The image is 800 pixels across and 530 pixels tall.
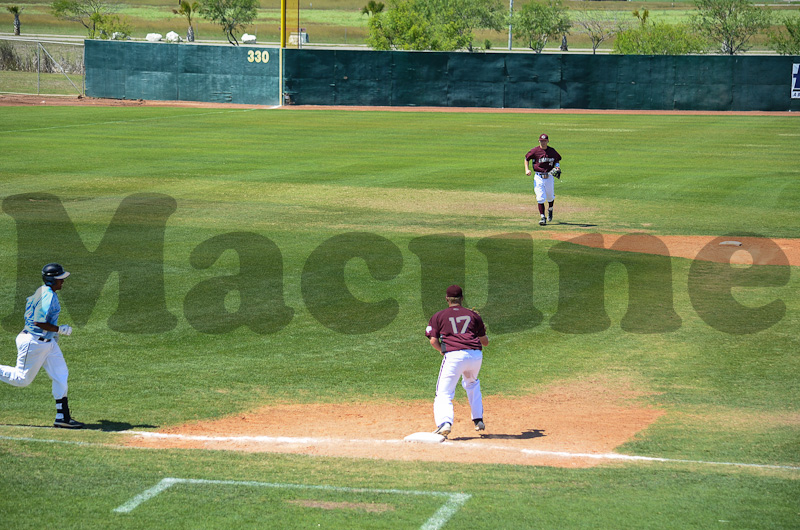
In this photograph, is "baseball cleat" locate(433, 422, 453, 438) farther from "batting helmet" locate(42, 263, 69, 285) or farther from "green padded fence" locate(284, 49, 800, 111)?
"green padded fence" locate(284, 49, 800, 111)

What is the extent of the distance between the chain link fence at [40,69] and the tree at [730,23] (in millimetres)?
54233

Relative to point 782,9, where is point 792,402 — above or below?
below

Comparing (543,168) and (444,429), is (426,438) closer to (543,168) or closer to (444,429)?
(444,429)

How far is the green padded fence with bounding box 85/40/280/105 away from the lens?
5538 centimetres

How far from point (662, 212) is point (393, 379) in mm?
14524

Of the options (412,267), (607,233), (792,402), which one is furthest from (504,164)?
(792,402)

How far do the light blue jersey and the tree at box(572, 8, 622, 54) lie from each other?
85701 mm

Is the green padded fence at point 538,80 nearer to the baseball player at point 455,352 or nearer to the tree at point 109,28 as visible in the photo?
the tree at point 109,28

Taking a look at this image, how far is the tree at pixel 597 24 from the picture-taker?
306 feet

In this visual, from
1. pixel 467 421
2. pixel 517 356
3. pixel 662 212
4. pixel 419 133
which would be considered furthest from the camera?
pixel 419 133

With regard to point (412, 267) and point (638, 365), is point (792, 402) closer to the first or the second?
point (638, 365)

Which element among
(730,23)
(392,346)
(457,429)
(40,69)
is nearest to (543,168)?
(392,346)

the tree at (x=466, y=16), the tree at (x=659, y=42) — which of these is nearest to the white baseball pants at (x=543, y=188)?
the tree at (x=659, y=42)

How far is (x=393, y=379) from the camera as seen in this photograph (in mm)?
11836
